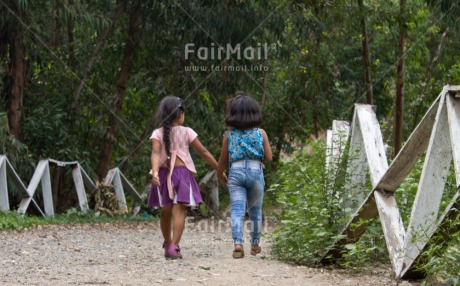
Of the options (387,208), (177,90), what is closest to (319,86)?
(177,90)

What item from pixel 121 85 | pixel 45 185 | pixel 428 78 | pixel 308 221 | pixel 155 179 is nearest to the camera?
pixel 308 221

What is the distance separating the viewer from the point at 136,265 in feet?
24.0

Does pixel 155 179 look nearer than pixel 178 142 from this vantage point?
Yes

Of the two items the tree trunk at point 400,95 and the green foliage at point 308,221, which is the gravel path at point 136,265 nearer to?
the green foliage at point 308,221

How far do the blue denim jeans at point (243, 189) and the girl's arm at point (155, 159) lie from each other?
653 millimetres

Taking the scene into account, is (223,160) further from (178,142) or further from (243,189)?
(178,142)

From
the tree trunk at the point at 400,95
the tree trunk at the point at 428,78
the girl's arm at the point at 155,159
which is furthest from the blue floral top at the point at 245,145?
the tree trunk at the point at 428,78

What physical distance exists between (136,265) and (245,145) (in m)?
1.46

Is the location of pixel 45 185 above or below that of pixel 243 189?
above

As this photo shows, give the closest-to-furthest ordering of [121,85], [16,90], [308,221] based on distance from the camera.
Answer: [308,221] → [16,90] → [121,85]

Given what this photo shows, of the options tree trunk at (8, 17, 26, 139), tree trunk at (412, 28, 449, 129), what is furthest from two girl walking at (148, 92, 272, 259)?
tree trunk at (412, 28, 449, 129)

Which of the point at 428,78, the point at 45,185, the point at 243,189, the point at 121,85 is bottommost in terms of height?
the point at 243,189

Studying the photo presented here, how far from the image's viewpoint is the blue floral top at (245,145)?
7.93 metres

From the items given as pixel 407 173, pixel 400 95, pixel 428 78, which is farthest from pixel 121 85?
pixel 407 173
